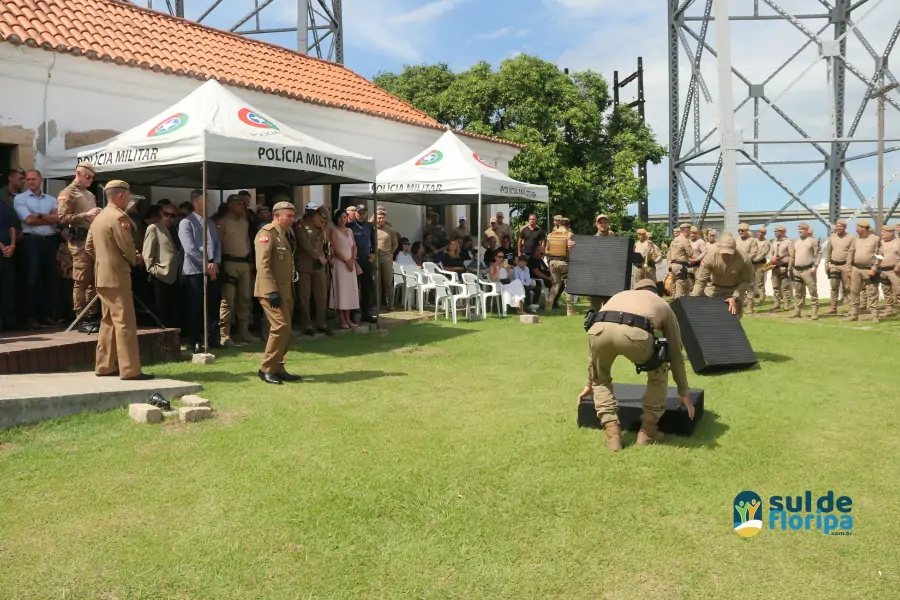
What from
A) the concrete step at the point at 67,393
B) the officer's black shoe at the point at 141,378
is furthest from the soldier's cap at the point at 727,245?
the officer's black shoe at the point at 141,378

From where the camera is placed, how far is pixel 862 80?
22562 millimetres

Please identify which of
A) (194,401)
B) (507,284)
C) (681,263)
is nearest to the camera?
(194,401)

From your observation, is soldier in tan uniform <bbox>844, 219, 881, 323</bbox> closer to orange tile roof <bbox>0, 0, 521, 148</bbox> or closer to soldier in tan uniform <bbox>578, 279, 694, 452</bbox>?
orange tile roof <bbox>0, 0, 521, 148</bbox>

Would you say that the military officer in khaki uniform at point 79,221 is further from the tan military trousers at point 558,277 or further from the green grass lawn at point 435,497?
the tan military trousers at point 558,277

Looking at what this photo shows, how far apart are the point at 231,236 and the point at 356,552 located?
668 cm

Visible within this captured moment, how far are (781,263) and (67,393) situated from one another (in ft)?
49.6

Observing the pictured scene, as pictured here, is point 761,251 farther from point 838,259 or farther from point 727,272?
point 727,272

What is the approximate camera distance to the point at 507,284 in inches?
588

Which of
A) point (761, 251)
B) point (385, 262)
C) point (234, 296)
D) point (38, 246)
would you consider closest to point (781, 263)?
point (761, 251)

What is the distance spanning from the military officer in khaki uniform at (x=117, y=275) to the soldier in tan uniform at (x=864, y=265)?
13.3m

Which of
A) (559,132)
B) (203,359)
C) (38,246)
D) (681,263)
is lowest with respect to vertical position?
(203,359)

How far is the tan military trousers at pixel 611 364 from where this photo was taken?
17.1ft

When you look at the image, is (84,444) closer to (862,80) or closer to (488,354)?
(488,354)

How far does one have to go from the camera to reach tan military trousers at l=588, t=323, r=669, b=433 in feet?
17.1
